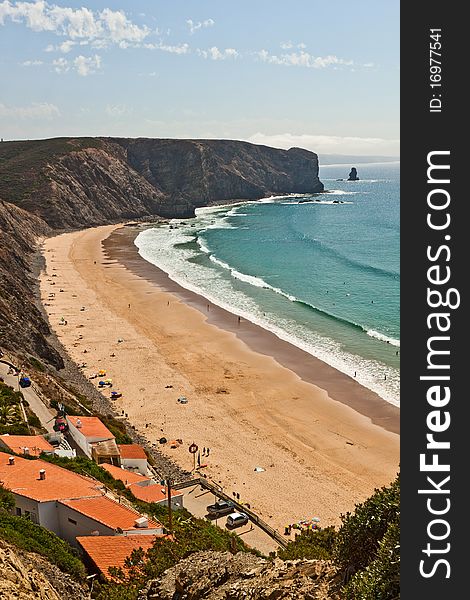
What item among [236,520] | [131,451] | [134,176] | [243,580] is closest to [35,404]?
[131,451]

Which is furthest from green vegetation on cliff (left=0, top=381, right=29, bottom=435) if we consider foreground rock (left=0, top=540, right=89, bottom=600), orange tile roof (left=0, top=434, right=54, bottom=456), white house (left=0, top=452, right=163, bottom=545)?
foreground rock (left=0, top=540, right=89, bottom=600)

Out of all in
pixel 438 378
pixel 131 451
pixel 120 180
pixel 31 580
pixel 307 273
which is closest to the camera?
pixel 438 378

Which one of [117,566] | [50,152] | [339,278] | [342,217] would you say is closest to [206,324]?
[339,278]

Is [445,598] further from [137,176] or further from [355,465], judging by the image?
[137,176]

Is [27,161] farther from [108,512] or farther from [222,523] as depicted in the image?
[108,512]

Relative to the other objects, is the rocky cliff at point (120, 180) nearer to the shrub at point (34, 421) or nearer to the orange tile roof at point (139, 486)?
the shrub at point (34, 421)

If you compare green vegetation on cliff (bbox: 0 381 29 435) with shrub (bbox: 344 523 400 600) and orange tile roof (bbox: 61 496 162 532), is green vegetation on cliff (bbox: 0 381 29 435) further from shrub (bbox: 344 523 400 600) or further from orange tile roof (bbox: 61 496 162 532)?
shrub (bbox: 344 523 400 600)

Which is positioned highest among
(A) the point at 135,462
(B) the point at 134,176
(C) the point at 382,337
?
(B) the point at 134,176
